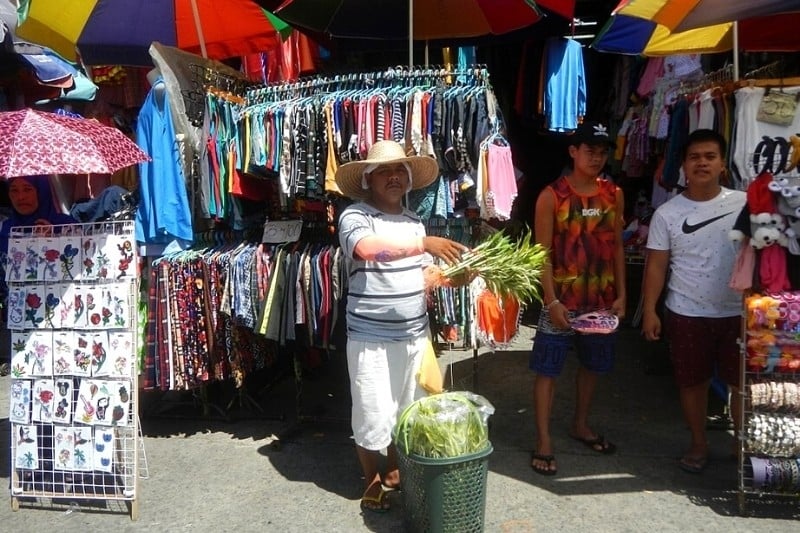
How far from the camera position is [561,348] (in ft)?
12.5

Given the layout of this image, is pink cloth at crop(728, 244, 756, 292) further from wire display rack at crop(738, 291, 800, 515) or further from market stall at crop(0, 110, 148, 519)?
market stall at crop(0, 110, 148, 519)

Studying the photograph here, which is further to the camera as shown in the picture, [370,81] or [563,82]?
[563,82]

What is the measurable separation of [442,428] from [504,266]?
37.0 inches

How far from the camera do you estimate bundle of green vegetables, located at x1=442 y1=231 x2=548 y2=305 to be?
338cm

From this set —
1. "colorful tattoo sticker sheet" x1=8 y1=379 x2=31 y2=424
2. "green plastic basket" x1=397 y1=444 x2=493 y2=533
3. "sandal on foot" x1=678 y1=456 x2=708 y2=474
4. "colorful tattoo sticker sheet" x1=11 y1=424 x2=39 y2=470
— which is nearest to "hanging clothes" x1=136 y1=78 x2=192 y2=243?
"colorful tattoo sticker sheet" x1=8 y1=379 x2=31 y2=424

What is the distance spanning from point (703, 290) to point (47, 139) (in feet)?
12.2

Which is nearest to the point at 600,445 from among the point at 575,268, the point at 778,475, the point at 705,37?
the point at 778,475

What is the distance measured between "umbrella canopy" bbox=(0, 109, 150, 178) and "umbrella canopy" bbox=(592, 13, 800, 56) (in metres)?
3.79

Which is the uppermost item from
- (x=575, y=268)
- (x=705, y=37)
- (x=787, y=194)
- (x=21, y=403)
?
(x=705, y=37)

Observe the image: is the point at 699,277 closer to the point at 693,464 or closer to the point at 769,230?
the point at 769,230

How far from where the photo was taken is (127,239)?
3.61 m

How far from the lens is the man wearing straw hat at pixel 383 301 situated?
3309 millimetres

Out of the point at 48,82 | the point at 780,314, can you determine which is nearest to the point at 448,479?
the point at 780,314

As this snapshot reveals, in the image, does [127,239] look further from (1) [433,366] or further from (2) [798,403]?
(2) [798,403]
